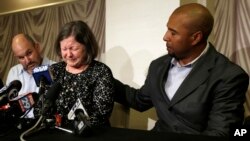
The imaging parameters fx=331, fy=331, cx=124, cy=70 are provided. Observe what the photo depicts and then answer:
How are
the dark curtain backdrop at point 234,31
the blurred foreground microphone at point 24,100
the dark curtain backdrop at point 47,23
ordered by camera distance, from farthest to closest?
the dark curtain backdrop at point 47,23 < the dark curtain backdrop at point 234,31 < the blurred foreground microphone at point 24,100

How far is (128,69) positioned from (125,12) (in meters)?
0.37

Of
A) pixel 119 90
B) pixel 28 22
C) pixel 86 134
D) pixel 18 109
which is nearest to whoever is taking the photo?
pixel 86 134

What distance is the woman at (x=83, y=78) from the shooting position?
1620 millimetres

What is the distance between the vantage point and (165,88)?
64.4 inches

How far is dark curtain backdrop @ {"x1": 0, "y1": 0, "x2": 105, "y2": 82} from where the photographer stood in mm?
2572

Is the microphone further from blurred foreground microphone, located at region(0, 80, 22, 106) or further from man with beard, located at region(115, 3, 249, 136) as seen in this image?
man with beard, located at region(115, 3, 249, 136)

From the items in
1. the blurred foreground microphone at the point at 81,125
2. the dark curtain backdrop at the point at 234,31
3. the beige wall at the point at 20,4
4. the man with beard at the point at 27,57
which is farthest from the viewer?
the beige wall at the point at 20,4

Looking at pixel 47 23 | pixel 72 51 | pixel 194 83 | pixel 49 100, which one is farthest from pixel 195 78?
pixel 47 23

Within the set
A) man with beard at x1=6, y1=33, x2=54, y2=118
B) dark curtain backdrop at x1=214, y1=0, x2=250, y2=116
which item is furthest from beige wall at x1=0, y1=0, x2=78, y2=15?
dark curtain backdrop at x1=214, y1=0, x2=250, y2=116

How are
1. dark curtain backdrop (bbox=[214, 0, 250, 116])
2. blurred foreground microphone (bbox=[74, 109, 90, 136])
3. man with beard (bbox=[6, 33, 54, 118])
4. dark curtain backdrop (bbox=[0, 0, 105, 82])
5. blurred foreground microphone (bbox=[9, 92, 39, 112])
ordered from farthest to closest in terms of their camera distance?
dark curtain backdrop (bbox=[0, 0, 105, 82]) → man with beard (bbox=[6, 33, 54, 118]) → dark curtain backdrop (bbox=[214, 0, 250, 116]) → blurred foreground microphone (bbox=[9, 92, 39, 112]) → blurred foreground microphone (bbox=[74, 109, 90, 136])

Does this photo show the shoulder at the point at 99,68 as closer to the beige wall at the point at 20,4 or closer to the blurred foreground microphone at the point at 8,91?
the blurred foreground microphone at the point at 8,91

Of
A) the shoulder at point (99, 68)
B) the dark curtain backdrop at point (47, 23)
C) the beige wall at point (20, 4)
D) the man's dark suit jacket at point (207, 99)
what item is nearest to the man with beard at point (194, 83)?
the man's dark suit jacket at point (207, 99)

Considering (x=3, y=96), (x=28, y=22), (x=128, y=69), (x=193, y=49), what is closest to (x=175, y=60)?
(x=193, y=49)

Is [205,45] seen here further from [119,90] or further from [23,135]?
[23,135]
